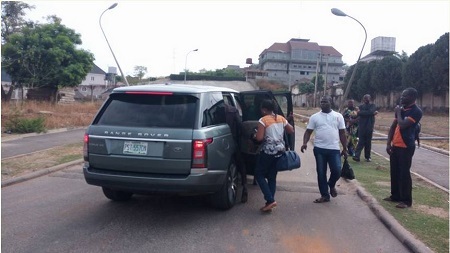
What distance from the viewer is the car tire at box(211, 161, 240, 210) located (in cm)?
639

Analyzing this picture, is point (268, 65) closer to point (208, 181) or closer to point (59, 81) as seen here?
point (59, 81)

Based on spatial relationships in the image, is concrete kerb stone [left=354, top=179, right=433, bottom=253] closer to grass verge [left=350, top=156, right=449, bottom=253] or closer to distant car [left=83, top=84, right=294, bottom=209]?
grass verge [left=350, top=156, right=449, bottom=253]

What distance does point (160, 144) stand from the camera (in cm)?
559

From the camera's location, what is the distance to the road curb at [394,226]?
16.7 ft

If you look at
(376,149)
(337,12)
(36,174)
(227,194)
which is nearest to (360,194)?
(227,194)

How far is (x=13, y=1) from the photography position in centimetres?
4006

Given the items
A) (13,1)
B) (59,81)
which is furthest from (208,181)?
(13,1)

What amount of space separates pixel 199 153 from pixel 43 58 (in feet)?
99.7

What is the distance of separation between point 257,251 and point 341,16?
50.7 ft

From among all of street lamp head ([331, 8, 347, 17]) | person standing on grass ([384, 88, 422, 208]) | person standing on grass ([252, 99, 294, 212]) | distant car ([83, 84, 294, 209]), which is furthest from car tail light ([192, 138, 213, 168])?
street lamp head ([331, 8, 347, 17])

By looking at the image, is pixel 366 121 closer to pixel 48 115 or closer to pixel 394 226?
pixel 394 226

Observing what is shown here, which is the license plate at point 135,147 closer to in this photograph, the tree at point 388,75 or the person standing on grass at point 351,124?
the person standing on grass at point 351,124

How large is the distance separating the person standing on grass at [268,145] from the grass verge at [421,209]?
184cm

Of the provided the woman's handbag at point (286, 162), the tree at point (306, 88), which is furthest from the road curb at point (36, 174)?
the tree at point (306, 88)
